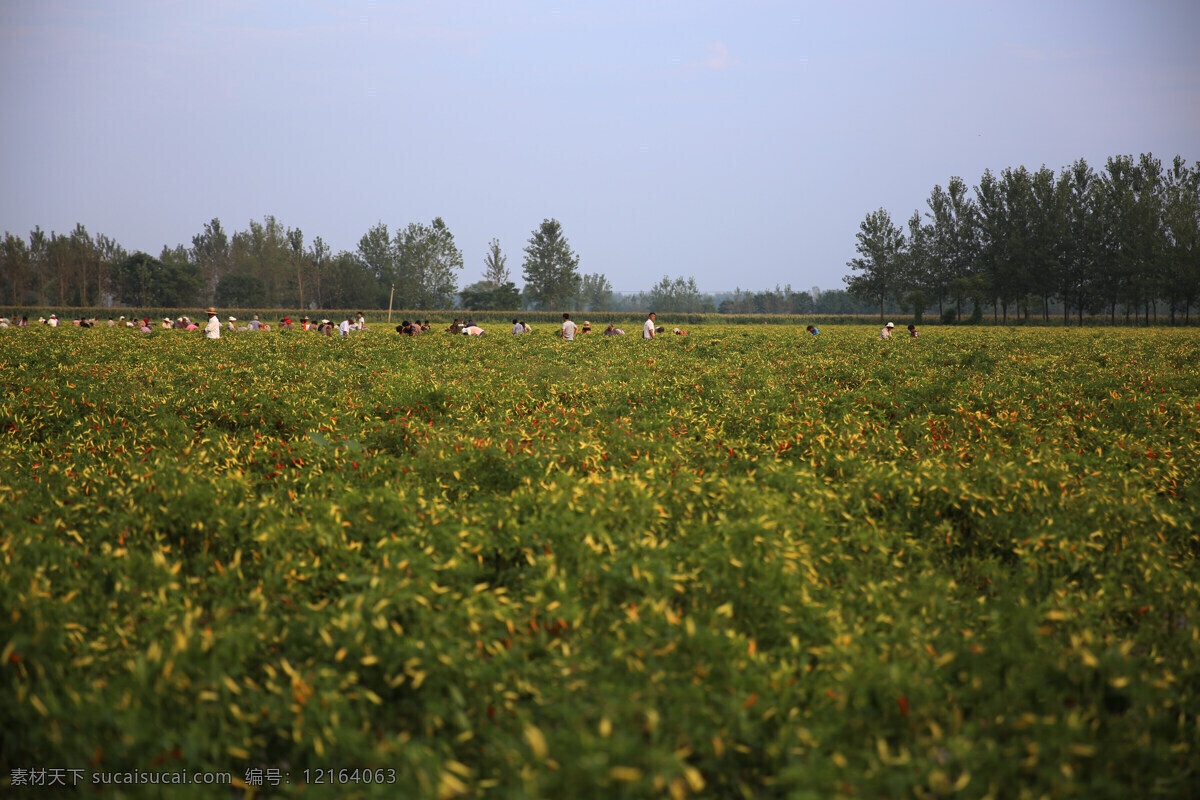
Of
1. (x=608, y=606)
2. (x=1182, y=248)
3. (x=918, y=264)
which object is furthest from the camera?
(x=918, y=264)

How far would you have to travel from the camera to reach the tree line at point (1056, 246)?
202 feet

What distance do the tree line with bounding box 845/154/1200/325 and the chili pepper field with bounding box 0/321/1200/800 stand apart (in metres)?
67.8

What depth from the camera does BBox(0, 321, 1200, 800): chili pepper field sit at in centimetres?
378

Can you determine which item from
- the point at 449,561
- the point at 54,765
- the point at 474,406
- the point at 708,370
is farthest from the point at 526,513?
the point at 708,370

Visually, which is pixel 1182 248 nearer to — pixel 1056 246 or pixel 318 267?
pixel 1056 246

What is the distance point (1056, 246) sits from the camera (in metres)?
68.5

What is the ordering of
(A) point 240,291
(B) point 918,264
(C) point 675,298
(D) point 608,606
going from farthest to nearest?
(C) point 675,298
(A) point 240,291
(B) point 918,264
(D) point 608,606

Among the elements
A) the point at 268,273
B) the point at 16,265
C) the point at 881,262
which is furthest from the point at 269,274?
the point at 881,262

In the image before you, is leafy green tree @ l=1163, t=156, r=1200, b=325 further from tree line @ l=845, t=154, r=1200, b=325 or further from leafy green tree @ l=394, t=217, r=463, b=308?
leafy green tree @ l=394, t=217, r=463, b=308

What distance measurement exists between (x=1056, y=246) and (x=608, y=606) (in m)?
80.4

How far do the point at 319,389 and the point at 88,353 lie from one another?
899 centimetres

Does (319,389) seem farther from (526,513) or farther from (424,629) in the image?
(424,629)

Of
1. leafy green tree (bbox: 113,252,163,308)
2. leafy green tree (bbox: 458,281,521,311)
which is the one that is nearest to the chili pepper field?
leafy green tree (bbox: 458,281,521,311)

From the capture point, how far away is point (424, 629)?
14.9 ft
